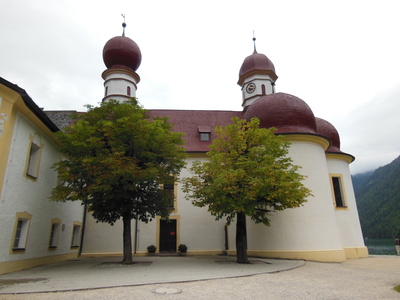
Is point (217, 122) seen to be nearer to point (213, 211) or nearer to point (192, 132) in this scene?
point (192, 132)

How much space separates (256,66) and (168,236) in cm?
1702

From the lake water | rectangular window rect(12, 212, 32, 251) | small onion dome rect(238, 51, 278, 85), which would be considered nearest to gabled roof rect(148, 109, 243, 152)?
small onion dome rect(238, 51, 278, 85)

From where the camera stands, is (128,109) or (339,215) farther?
(339,215)

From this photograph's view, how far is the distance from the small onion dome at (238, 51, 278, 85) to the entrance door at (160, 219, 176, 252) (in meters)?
15.5

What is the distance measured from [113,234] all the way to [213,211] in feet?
28.9

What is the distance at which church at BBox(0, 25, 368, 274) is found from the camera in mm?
11469

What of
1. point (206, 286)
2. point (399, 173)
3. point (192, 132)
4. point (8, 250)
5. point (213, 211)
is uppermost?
point (399, 173)

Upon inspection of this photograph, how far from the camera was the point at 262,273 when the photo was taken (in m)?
10.2

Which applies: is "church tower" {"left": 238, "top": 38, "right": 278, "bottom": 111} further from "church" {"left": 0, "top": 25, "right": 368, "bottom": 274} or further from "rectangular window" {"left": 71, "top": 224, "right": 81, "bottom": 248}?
"rectangular window" {"left": 71, "top": 224, "right": 81, "bottom": 248}

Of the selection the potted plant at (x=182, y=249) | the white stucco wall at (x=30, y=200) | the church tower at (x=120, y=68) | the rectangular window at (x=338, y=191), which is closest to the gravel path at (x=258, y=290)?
the white stucco wall at (x=30, y=200)

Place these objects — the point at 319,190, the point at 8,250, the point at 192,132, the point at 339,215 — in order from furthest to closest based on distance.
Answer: the point at 192,132 → the point at 339,215 → the point at 319,190 → the point at 8,250

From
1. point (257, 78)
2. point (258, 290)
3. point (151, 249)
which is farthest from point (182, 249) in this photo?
point (257, 78)

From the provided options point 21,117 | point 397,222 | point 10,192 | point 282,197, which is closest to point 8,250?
point 10,192

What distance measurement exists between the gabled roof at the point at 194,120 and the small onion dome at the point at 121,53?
5.59m
